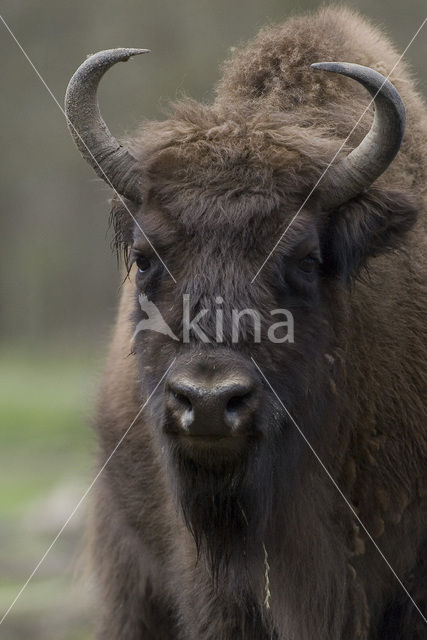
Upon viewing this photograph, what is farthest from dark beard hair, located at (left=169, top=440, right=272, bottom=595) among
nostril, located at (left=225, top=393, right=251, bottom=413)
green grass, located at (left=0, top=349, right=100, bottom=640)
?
green grass, located at (left=0, top=349, right=100, bottom=640)

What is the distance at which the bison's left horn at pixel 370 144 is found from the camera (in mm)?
5062

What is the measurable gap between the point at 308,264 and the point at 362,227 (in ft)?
1.06

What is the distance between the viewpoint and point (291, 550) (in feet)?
18.9

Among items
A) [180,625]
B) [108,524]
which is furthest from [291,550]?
[108,524]

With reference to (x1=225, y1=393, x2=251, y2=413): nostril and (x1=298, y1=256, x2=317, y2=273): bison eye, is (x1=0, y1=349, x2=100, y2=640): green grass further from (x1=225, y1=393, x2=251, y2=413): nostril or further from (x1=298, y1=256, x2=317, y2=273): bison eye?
(x1=225, y1=393, x2=251, y2=413): nostril

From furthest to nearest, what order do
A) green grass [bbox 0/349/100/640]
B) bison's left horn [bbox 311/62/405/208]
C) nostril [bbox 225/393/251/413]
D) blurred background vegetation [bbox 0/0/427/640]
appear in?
blurred background vegetation [bbox 0/0/427/640] < green grass [bbox 0/349/100/640] < bison's left horn [bbox 311/62/405/208] < nostril [bbox 225/393/251/413]

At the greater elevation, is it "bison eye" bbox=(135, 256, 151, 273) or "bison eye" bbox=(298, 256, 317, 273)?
"bison eye" bbox=(298, 256, 317, 273)

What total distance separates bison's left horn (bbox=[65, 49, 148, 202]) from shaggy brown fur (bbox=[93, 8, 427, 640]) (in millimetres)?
93

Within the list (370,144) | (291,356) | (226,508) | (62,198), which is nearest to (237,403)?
(291,356)

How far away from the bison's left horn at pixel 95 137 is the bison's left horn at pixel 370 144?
35.0 inches

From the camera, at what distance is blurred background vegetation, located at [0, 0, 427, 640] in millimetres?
16031

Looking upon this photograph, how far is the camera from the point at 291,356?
16.9 feet

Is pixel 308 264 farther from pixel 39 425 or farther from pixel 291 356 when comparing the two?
pixel 39 425

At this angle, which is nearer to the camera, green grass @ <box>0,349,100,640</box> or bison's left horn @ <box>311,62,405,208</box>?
bison's left horn @ <box>311,62,405,208</box>
